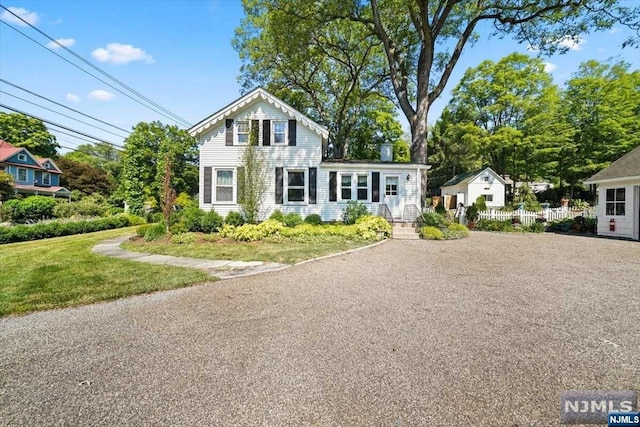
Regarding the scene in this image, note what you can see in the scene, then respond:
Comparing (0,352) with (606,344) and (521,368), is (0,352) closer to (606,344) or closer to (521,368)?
(521,368)

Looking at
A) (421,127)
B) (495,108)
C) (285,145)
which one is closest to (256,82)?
(285,145)

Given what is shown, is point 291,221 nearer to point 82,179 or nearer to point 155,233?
point 155,233

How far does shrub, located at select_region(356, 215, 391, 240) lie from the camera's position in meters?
11.2

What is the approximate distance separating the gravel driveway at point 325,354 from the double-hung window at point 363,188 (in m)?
9.52

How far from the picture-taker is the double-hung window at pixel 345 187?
48.7 feet

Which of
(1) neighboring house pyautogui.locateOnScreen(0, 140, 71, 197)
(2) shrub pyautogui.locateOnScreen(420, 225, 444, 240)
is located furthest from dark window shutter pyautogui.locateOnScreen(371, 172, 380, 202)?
(1) neighboring house pyautogui.locateOnScreen(0, 140, 71, 197)

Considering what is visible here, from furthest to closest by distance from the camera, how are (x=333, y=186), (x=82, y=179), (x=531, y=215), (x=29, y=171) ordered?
(x=82, y=179) → (x=29, y=171) → (x=531, y=215) → (x=333, y=186)

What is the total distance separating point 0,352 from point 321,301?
3.79 meters

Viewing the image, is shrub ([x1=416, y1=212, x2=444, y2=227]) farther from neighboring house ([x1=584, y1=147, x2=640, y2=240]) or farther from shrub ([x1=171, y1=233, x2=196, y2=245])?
shrub ([x1=171, y1=233, x2=196, y2=245])

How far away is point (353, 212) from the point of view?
546 inches

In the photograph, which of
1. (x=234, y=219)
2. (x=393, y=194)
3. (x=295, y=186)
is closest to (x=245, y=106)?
(x=295, y=186)

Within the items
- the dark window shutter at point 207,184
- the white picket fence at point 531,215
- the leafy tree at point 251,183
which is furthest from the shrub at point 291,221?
the white picket fence at point 531,215

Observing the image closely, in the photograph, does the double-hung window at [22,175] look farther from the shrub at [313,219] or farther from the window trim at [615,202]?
the window trim at [615,202]

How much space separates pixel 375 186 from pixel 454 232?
4.40 metres
